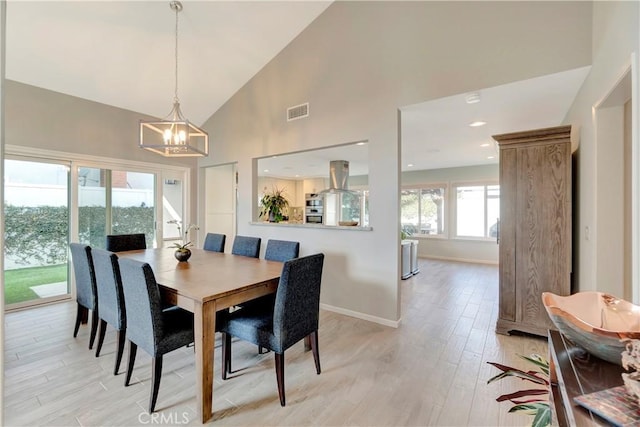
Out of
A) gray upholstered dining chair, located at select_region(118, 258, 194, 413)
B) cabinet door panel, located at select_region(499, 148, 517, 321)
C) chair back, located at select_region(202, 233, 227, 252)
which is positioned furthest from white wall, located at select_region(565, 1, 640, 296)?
chair back, located at select_region(202, 233, 227, 252)

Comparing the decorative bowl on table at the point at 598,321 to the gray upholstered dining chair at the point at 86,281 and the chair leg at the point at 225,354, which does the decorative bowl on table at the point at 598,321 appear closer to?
the chair leg at the point at 225,354

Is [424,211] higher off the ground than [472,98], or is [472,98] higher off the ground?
[472,98]

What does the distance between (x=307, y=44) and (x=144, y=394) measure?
13.8 ft

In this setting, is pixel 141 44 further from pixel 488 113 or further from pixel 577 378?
pixel 577 378

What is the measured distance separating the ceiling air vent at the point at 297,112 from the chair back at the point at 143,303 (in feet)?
9.30

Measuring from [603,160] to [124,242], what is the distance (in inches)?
194

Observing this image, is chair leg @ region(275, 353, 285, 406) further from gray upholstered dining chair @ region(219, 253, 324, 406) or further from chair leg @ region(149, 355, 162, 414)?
chair leg @ region(149, 355, 162, 414)

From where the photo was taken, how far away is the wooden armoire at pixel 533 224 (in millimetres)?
2639

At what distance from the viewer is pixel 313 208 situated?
922 cm

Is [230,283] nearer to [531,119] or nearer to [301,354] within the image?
[301,354]

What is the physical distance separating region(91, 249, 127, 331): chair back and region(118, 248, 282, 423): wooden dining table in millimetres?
284

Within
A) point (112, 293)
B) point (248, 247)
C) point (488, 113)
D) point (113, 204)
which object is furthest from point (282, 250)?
point (113, 204)

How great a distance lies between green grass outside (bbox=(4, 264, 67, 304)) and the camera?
3.57 metres

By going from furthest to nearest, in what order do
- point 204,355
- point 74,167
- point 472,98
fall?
point 74,167
point 472,98
point 204,355
